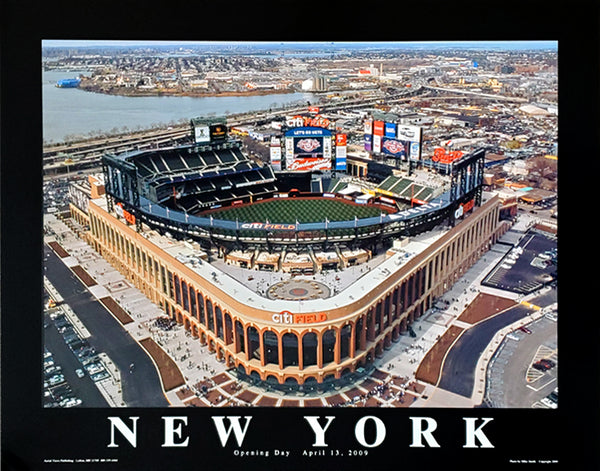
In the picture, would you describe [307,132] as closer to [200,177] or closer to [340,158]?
[340,158]

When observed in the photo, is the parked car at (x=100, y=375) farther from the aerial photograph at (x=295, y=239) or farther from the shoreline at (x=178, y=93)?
the shoreline at (x=178, y=93)

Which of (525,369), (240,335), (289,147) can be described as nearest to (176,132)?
(289,147)

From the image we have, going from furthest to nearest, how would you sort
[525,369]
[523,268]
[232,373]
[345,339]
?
1. [523,268]
2. [345,339]
3. [232,373]
4. [525,369]

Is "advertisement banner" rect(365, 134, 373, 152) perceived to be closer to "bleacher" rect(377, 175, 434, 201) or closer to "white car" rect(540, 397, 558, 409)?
"bleacher" rect(377, 175, 434, 201)

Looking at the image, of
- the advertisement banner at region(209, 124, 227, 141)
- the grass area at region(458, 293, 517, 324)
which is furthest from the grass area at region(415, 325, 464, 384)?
the advertisement banner at region(209, 124, 227, 141)

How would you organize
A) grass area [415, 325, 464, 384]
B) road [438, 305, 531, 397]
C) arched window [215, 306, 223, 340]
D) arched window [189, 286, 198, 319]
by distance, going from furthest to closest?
1. arched window [189, 286, 198, 319]
2. arched window [215, 306, 223, 340]
3. grass area [415, 325, 464, 384]
4. road [438, 305, 531, 397]
